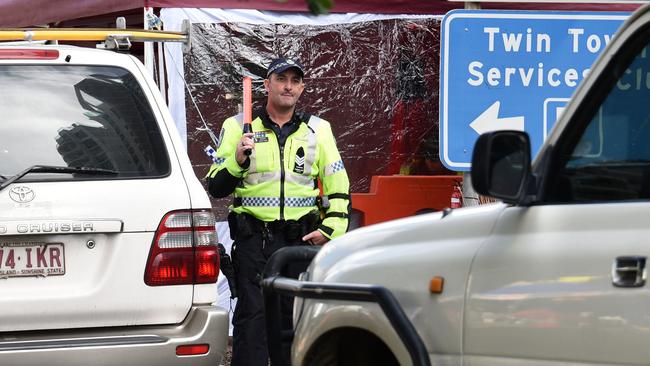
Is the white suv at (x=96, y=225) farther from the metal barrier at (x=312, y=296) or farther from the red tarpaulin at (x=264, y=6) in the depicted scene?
the red tarpaulin at (x=264, y=6)

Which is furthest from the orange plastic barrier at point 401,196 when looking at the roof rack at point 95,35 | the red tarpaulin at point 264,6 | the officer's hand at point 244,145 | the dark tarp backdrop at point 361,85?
the roof rack at point 95,35

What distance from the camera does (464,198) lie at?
29.3 feet

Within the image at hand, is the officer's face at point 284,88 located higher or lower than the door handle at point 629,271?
higher

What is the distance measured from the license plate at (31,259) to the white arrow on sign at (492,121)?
136 inches

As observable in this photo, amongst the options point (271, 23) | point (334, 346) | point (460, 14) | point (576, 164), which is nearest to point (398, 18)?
point (271, 23)

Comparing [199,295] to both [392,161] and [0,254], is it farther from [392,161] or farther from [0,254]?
[392,161]

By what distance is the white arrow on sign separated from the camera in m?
8.55

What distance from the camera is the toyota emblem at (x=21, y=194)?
19.0 ft

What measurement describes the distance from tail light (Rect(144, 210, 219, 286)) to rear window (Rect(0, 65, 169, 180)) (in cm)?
25

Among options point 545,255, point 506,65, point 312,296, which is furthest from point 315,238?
point 545,255

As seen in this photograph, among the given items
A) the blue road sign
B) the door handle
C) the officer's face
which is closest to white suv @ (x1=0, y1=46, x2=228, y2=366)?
the officer's face

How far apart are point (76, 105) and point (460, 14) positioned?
316 cm

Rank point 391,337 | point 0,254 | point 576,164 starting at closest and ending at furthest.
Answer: point 576,164
point 391,337
point 0,254

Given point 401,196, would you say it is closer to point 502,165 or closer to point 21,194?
point 21,194
